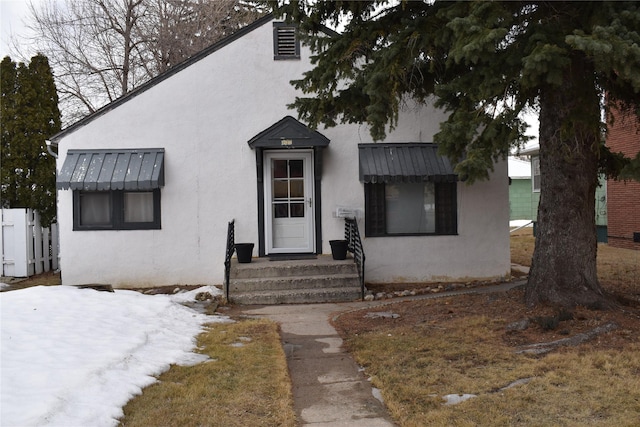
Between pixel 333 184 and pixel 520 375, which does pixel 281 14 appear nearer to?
pixel 333 184

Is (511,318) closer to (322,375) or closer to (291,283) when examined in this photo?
(322,375)

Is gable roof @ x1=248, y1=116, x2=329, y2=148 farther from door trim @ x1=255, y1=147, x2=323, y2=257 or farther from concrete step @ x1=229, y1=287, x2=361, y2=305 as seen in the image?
concrete step @ x1=229, y1=287, x2=361, y2=305

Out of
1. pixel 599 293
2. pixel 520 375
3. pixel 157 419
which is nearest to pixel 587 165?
pixel 599 293

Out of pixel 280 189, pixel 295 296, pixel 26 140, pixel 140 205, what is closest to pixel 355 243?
pixel 295 296

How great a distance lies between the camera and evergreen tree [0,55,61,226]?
1298 cm

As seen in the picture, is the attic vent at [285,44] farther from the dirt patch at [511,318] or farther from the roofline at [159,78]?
the dirt patch at [511,318]

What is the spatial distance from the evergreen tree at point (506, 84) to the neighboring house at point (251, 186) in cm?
313

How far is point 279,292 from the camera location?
923cm

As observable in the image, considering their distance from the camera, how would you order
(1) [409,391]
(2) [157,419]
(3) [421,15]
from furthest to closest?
1. (3) [421,15]
2. (1) [409,391]
3. (2) [157,419]

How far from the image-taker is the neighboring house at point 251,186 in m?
10.4

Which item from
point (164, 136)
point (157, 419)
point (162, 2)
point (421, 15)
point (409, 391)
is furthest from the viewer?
point (162, 2)

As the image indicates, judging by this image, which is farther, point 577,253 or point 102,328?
point 577,253

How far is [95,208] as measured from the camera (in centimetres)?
1057

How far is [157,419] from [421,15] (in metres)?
5.61
